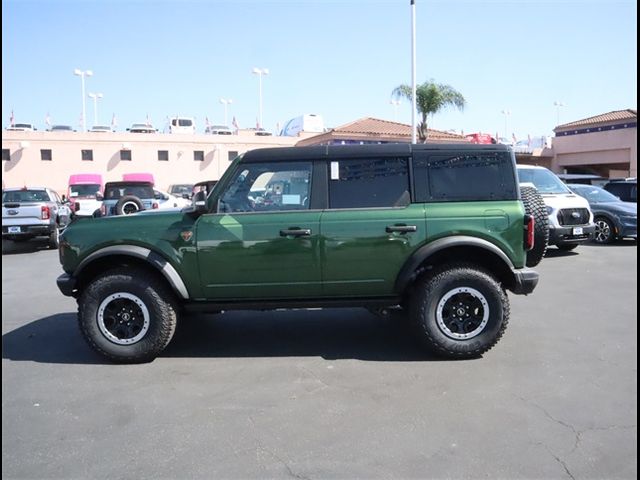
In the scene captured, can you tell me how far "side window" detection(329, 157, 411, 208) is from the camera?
16.2 ft

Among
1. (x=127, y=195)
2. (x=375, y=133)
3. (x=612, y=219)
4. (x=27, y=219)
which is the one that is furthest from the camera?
(x=375, y=133)

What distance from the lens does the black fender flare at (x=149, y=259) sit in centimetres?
481

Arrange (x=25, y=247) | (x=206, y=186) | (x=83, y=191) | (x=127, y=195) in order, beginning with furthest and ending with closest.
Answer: (x=83, y=191) → (x=25, y=247) → (x=127, y=195) → (x=206, y=186)

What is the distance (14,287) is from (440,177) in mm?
7353

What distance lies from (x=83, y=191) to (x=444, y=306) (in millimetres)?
17925

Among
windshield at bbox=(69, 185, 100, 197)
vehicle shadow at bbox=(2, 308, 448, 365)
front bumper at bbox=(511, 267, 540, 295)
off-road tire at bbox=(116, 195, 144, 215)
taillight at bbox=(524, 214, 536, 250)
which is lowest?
vehicle shadow at bbox=(2, 308, 448, 365)

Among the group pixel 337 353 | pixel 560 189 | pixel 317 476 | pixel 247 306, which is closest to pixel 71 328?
pixel 247 306

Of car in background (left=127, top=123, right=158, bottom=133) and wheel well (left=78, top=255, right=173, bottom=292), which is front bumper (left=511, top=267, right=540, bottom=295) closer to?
wheel well (left=78, top=255, right=173, bottom=292)

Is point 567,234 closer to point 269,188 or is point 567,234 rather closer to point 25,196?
point 269,188

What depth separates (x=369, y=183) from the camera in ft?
16.3

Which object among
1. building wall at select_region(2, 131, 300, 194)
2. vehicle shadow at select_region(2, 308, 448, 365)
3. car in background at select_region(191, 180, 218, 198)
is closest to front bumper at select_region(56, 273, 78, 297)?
vehicle shadow at select_region(2, 308, 448, 365)

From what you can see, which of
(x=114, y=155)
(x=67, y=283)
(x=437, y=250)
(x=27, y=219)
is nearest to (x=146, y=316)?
(x=67, y=283)

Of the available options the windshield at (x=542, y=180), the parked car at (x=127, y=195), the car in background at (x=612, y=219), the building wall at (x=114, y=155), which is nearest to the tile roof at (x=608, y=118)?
the building wall at (x=114, y=155)

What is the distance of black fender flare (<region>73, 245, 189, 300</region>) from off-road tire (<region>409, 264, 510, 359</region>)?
2158 mm
